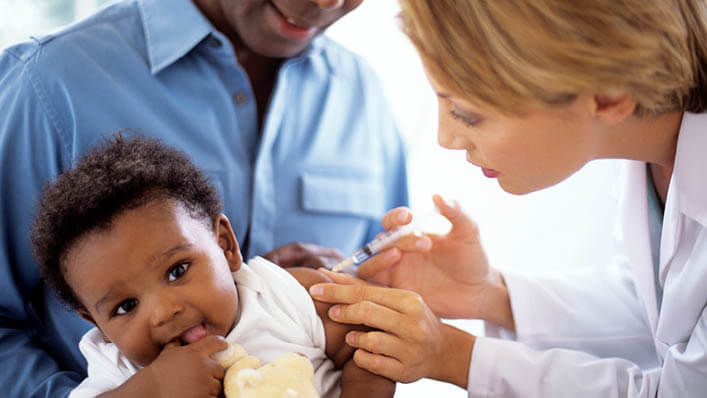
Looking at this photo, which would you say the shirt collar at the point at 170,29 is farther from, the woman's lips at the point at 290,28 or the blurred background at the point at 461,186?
the blurred background at the point at 461,186

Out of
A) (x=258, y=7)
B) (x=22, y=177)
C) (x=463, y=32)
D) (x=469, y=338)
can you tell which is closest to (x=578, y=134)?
(x=463, y=32)

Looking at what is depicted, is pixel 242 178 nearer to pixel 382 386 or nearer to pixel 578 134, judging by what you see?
pixel 382 386

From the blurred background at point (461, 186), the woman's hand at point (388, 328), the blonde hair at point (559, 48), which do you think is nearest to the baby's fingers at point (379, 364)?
the woman's hand at point (388, 328)

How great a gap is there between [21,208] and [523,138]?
109cm

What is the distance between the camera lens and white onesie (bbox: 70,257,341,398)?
1.34m

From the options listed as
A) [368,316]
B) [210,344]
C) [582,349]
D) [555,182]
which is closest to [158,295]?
[210,344]

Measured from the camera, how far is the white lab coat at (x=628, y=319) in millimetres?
1417

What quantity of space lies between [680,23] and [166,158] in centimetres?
102

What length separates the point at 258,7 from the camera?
1635mm

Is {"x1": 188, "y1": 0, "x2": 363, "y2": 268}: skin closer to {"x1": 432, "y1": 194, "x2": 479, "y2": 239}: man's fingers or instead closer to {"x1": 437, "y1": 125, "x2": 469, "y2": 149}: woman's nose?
{"x1": 432, "y1": 194, "x2": 479, "y2": 239}: man's fingers

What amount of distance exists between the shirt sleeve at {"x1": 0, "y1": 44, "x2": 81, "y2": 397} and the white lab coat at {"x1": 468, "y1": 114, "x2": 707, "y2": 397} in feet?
3.21

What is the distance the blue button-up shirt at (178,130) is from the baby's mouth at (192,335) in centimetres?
37

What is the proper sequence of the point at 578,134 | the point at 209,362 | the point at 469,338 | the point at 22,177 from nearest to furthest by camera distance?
the point at 209,362 → the point at 578,134 → the point at 22,177 → the point at 469,338

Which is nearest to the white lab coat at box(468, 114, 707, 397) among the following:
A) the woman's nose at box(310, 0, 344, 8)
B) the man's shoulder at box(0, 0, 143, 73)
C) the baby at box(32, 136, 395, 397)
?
the baby at box(32, 136, 395, 397)
